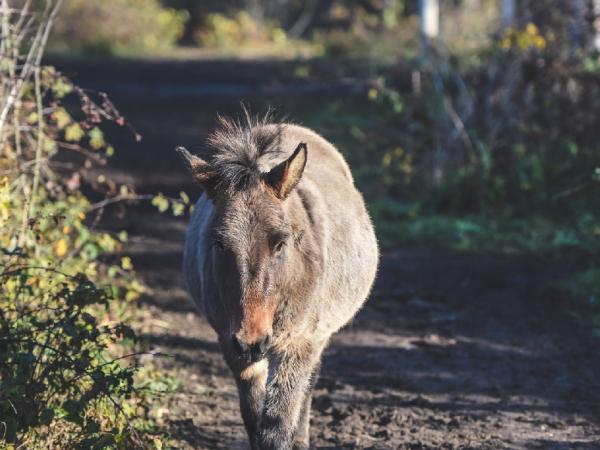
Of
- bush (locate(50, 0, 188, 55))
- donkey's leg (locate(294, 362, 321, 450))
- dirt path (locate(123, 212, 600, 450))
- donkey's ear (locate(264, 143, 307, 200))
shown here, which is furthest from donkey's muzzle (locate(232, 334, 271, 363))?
bush (locate(50, 0, 188, 55))

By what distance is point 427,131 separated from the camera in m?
12.2

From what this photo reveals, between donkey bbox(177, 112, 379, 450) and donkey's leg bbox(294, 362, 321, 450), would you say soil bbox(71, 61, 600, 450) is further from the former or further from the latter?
donkey bbox(177, 112, 379, 450)

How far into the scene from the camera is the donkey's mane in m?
4.57

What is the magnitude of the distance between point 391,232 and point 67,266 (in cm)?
445

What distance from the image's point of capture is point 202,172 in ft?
15.3

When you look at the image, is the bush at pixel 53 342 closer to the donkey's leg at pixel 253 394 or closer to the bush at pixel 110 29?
the donkey's leg at pixel 253 394

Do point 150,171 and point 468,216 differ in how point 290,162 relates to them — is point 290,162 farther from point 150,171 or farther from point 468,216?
point 150,171

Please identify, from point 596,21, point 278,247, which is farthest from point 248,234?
point 596,21

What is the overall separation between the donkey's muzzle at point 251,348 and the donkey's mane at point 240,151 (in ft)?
2.85

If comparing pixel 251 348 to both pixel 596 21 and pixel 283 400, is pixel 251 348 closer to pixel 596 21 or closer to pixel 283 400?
pixel 283 400

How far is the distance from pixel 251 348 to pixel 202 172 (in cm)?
108

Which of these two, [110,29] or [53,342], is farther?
[110,29]

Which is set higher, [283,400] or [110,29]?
A: [110,29]

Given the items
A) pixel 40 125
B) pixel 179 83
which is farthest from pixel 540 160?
pixel 179 83
